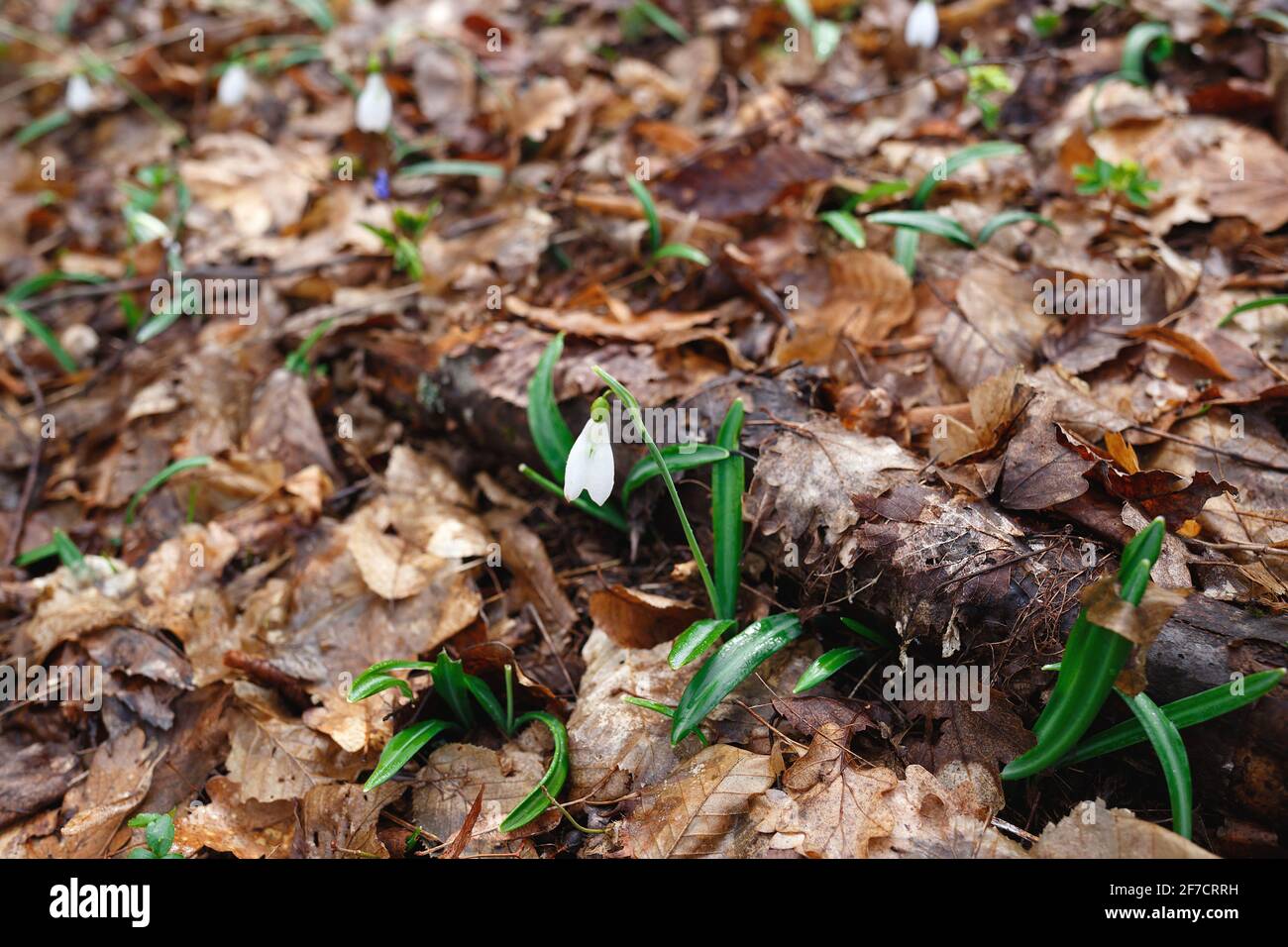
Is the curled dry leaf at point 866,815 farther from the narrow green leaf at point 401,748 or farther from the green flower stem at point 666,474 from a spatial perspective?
the narrow green leaf at point 401,748

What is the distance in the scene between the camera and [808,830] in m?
1.73

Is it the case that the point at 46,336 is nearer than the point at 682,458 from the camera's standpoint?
No

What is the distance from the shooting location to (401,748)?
6.69 feet

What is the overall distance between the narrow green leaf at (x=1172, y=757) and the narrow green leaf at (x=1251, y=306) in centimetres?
146

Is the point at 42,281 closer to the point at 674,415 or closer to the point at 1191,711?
the point at 674,415

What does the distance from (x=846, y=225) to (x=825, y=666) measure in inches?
65.6

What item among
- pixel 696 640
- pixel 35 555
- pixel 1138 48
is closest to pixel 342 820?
pixel 696 640

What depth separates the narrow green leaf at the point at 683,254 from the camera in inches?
115

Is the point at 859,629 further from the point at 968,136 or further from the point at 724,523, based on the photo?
the point at 968,136

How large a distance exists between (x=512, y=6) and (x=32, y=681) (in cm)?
425

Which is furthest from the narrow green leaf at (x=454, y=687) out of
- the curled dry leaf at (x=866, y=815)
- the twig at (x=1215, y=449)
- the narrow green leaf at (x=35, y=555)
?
the twig at (x=1215, y=449)

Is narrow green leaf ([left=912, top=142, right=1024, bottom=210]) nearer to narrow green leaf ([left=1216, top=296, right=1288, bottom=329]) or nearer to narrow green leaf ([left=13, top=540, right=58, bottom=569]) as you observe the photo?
narrow green leaf ([left=1216, top=296, right=1288, bottom=329])

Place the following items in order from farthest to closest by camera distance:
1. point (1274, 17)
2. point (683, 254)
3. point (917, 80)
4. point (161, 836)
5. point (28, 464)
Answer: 1. point (917, 80)
2. point (28, 464)
3. point (1274, 17)
4. point (683, 254)
5. point (161, 836)
